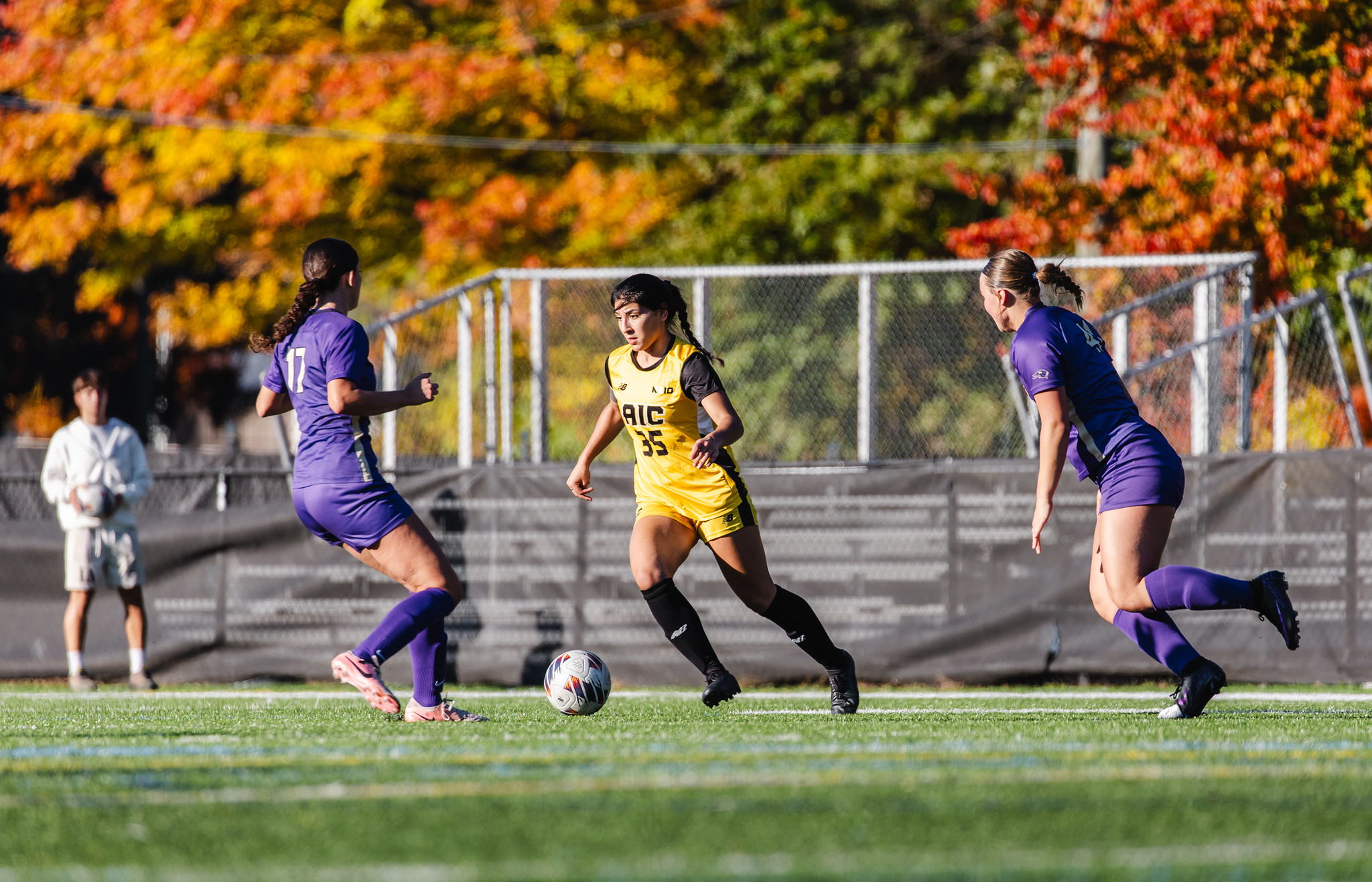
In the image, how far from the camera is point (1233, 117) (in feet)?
46.3

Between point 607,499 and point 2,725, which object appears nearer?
point 2,725

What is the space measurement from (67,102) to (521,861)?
68.3 ft

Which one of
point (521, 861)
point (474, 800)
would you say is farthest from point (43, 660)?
point (521, 861)

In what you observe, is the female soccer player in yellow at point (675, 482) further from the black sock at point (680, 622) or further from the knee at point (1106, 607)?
the knee at point (1106, 607)

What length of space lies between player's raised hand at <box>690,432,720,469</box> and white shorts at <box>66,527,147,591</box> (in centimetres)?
529

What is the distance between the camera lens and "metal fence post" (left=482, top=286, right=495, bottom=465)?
11.9 metres

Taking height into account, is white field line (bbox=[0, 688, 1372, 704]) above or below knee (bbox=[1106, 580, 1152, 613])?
below

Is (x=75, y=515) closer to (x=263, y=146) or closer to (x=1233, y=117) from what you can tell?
(x=1233, y=117)

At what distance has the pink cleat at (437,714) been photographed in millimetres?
Result: 6953

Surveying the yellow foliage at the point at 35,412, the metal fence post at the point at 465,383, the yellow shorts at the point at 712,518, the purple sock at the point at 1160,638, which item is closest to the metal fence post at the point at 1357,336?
the purple sock at the point at 1160,638

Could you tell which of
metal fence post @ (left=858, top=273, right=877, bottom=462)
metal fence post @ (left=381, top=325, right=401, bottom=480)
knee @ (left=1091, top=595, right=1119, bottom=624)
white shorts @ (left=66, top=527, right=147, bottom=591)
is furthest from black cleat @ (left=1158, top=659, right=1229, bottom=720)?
white shorts @ (left=66, top=527, right=147, bottom=591)

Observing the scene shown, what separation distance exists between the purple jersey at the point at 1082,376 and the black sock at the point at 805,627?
1.51m

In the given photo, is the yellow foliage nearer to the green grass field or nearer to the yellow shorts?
the yellow shorts

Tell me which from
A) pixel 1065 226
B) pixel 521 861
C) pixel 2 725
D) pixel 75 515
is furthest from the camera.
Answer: pixel 1065 226
